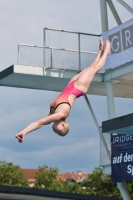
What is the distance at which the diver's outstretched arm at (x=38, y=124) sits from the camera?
8773 millimetres

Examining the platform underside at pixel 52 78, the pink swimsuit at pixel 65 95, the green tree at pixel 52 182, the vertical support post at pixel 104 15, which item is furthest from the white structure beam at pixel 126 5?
the green tree at pixel 52 182

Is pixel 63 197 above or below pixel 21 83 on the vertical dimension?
below

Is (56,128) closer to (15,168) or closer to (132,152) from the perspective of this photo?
(132,152)

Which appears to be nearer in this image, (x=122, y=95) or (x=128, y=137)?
(x=128, y=137)

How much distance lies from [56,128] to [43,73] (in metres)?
13.3

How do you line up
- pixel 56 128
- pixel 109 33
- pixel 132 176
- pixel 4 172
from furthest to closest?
pixel 4 172 → pixel 109 33 → pixel 132 176 → pixel 56 128

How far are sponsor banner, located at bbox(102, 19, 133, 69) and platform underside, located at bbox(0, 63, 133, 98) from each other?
0.90 ft

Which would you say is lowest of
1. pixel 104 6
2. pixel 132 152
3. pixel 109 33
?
pixel 132 152

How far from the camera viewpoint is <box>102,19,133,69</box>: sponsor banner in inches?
882

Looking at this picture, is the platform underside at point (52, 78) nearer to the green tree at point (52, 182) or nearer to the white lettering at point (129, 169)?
the white lettering at point (129, 169)

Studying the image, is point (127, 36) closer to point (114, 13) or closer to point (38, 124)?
point (114, 13)

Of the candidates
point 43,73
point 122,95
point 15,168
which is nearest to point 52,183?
point 15,168

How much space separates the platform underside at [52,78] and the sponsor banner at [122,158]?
2.50 meters

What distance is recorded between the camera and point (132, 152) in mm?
22203
